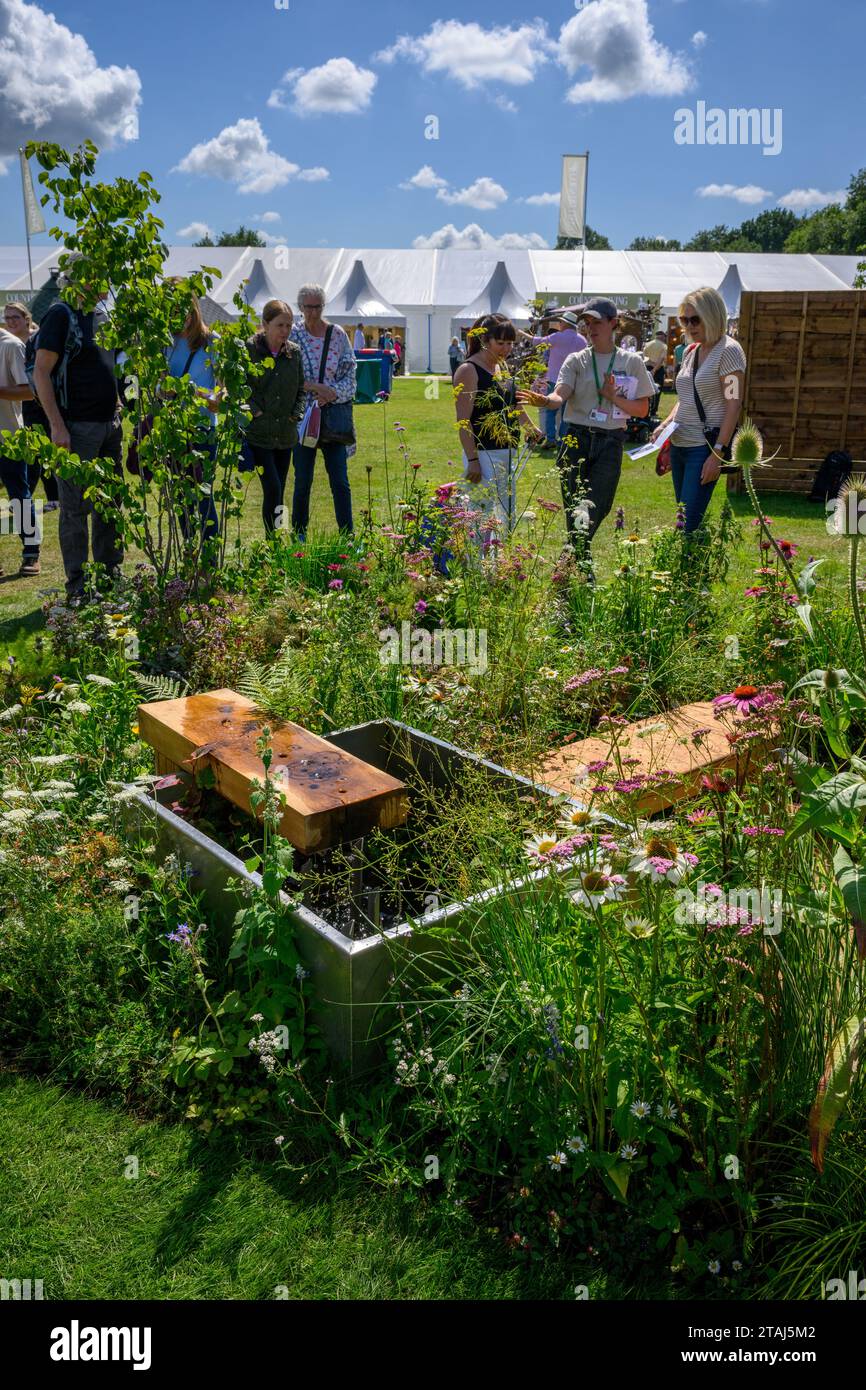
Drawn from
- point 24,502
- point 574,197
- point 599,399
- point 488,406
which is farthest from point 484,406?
point 574,197

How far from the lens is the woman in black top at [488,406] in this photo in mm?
5332

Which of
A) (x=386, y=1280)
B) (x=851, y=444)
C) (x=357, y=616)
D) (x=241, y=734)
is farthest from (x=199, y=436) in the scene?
(x=851, y=444)

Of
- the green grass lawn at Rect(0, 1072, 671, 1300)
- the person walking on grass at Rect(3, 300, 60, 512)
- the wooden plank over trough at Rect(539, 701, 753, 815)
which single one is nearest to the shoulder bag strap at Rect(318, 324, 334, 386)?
the person walking on grass at Rect(3, 300, 60, 512)

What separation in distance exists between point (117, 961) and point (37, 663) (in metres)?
2.49

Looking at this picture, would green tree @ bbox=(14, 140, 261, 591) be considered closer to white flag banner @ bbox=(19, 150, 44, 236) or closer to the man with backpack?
the man with backpack

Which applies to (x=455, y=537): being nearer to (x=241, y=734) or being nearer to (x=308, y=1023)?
(x=241, y=734)

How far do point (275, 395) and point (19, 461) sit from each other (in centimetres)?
183

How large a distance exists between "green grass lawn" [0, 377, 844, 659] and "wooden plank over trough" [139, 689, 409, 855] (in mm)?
2136

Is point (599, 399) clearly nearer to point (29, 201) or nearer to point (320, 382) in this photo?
point (320, 382)

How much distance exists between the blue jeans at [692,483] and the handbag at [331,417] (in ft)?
7.43

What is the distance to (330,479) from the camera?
7035mm

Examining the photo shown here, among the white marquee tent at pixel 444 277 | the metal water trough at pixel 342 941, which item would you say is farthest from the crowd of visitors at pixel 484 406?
the white marquee tent at pixel 444 277

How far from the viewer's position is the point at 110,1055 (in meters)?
2.65

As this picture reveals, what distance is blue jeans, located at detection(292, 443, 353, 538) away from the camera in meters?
6.94
